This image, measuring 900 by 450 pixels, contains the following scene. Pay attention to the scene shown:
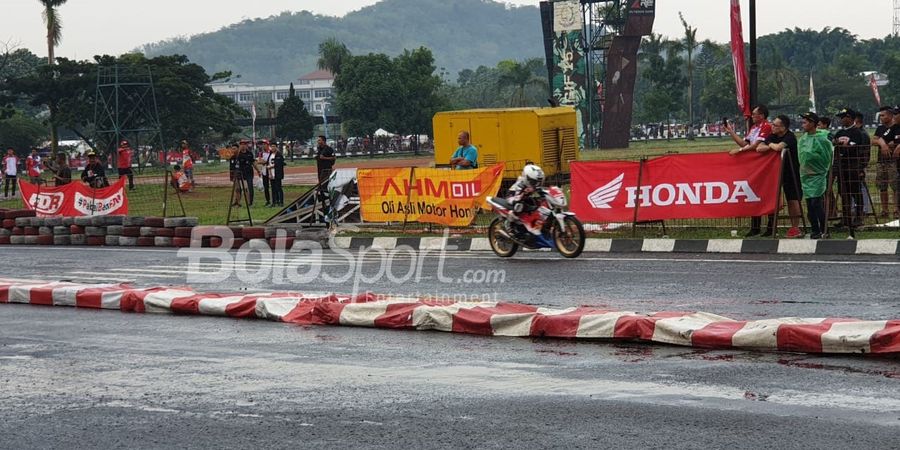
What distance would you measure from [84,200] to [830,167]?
52.7 feet

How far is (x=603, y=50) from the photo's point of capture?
8812 centimetres

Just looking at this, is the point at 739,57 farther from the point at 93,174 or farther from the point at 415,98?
the point at 415,98

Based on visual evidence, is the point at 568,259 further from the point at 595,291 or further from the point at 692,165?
the point at 595,291

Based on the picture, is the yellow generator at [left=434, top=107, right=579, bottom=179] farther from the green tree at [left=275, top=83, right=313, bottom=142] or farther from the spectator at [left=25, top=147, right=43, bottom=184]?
the green tree at [left=275, top=83, right=313, bottom=142]

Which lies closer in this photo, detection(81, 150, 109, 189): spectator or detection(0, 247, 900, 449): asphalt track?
detection(0, 247, 900, 449): asphalt track

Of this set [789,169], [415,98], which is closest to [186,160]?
[789,169]

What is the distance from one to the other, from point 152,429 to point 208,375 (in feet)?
5.37

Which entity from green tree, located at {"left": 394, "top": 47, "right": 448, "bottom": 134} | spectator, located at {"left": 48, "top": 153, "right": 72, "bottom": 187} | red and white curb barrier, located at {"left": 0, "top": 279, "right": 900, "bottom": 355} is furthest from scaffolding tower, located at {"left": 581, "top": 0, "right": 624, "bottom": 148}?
red and white curb barrier, located at {"left": 0, "top": 279, "right": 900, "bottom": 355}

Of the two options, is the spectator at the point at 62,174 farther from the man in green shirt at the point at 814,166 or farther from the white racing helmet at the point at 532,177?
the man in green shirt at the point at 814,166

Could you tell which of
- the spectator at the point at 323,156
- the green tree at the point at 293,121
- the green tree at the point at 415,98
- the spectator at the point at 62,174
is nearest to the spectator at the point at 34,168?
the spectator at the point at 62,174

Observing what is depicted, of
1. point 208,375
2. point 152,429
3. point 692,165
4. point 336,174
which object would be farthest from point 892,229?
point 152,429

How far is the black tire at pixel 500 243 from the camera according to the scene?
17.6 metres

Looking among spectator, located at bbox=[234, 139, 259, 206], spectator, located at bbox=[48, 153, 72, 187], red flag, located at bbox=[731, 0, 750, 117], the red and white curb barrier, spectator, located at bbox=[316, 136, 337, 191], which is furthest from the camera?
spectator, located at bbox=[48, 153, 72, 187]

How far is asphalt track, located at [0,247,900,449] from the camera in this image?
20.4 feet
